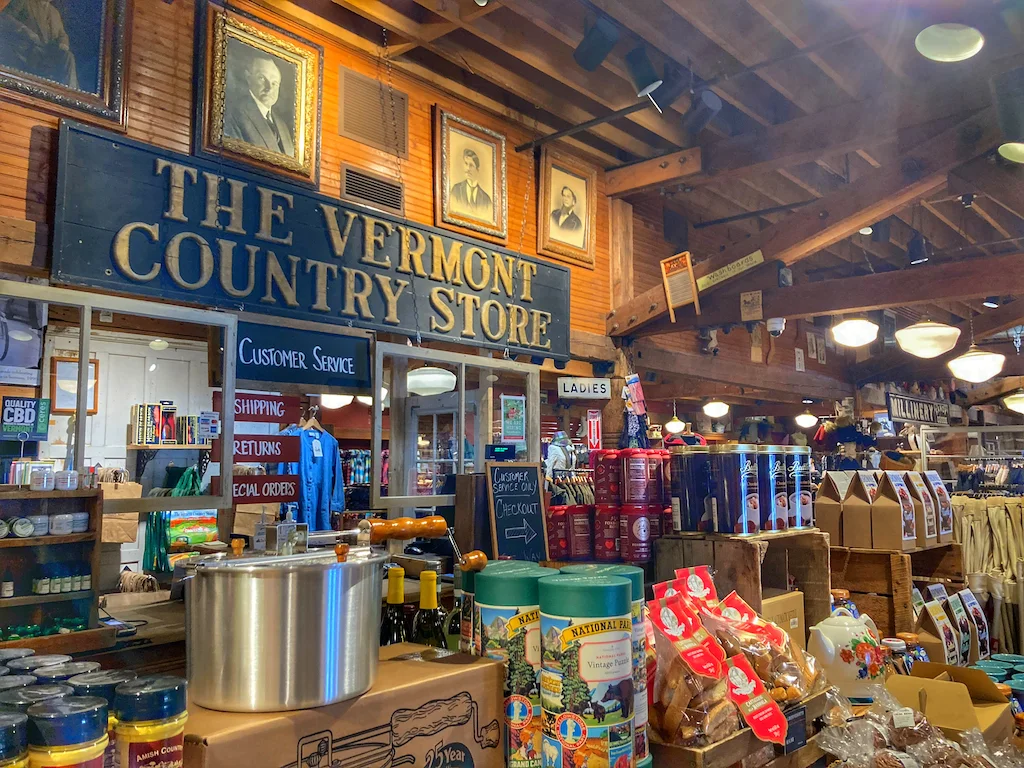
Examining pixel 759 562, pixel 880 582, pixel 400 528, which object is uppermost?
pixel 400 528

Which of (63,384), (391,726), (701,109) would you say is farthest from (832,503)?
(63,384)

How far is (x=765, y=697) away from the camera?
1.97m

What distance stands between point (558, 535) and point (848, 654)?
A: 1280 millimetres

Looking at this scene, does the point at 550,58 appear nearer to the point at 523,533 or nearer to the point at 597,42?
the point at 597,42

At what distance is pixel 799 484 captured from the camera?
3277 mm

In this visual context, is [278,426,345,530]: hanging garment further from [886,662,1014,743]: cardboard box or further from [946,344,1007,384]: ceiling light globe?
[946,344,1007,384]: ceiling light globe

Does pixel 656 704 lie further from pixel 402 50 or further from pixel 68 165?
pixel 402 50

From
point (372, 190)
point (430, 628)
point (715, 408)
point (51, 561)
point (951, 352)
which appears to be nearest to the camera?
point (430, 628)

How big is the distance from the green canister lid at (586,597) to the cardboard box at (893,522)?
2996 millimetres

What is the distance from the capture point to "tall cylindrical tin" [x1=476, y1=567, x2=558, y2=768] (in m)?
1.56

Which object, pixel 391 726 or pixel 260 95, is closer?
pixel 391 726

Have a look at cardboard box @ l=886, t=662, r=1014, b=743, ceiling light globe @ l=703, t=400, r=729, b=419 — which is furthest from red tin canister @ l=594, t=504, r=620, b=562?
ceiling light globe @ l=703, t=400, r=729, b=419

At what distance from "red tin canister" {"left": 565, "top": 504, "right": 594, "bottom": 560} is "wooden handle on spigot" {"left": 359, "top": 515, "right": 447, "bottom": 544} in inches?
66.6

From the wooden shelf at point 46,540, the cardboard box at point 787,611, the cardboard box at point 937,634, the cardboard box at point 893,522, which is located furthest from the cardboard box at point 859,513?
the wooden shelf at point 46,540
